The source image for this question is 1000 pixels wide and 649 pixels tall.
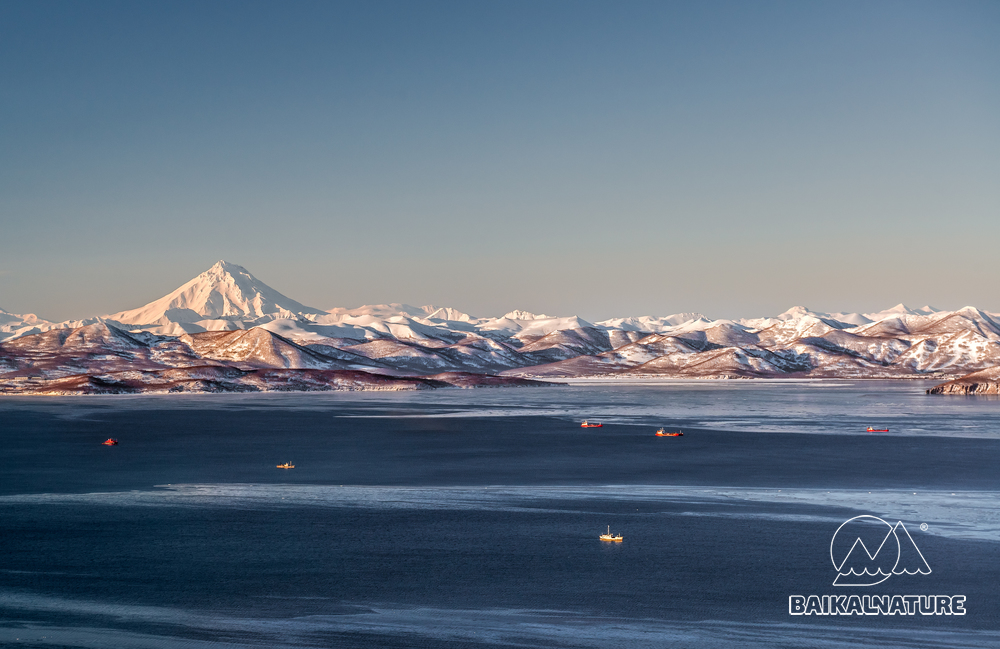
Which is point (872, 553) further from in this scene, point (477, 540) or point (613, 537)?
point (477, 540)

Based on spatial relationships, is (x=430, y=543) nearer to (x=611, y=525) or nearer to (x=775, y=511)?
(x=611, y=525)

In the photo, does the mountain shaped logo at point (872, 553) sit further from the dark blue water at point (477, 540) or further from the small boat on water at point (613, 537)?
the small boat on water at point (613, 537)

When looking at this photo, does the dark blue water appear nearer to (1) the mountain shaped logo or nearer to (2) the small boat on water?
(2) the small boat on water

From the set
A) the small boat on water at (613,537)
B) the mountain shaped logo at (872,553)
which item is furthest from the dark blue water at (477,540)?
the mountain shaped logo at (872,553)

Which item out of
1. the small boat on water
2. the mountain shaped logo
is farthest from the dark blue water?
the mountain shaped logo

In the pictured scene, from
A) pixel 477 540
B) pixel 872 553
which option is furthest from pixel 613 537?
pixel 872 553

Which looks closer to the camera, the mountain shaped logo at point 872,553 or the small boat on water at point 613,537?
the mountain shaped logo at point 872,553
